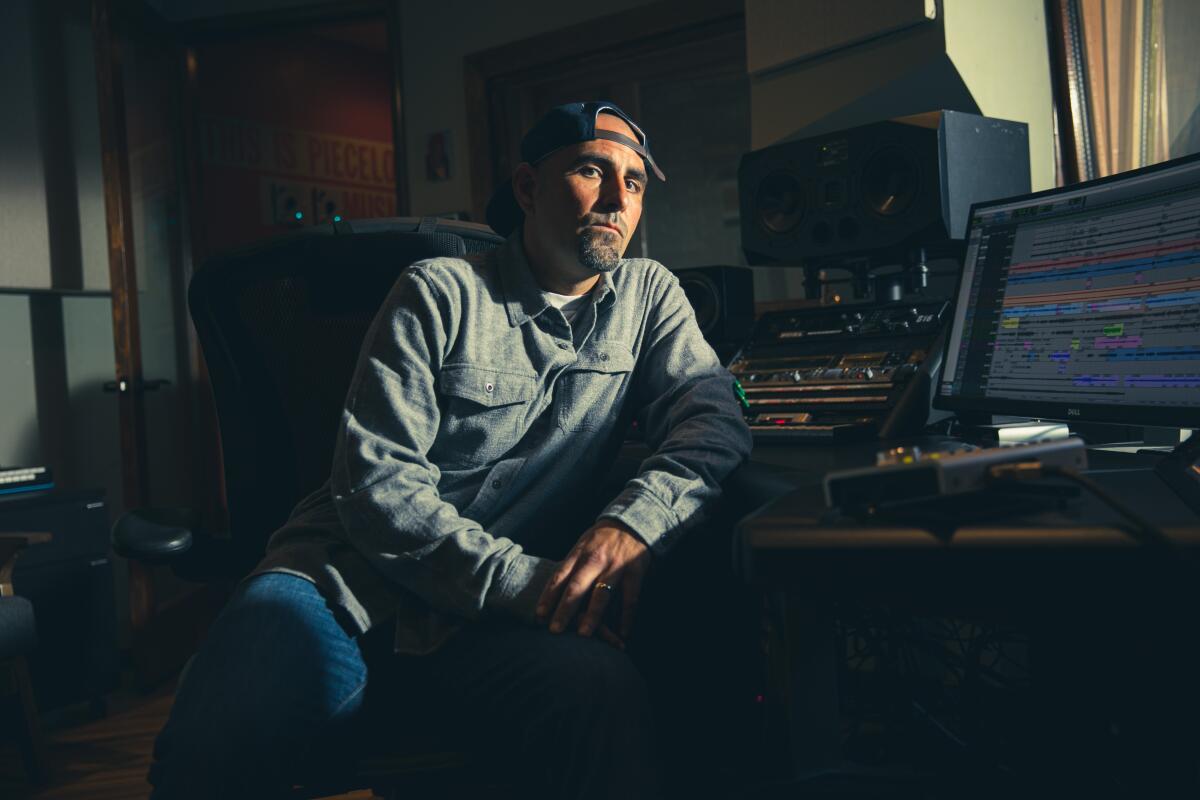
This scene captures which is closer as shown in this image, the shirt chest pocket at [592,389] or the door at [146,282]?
the shirt chest pocket at [592,389]

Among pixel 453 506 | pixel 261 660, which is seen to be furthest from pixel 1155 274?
pixel 261 660

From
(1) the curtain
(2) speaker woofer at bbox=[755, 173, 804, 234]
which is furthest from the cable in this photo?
(1) the curtain

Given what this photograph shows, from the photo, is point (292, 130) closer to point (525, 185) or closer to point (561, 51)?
point (561, 51)

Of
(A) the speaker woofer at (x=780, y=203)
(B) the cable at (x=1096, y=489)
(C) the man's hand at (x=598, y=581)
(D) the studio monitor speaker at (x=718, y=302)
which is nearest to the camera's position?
(B) the cable at (x=1096, y=489)

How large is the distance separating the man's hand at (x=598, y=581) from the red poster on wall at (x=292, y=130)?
2868 mm

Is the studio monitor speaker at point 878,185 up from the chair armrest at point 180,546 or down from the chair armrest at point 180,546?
up

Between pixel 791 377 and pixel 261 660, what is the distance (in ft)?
2.99

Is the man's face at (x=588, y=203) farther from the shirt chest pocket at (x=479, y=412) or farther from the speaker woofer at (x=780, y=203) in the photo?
the speaker woofer at (x=780, y=203)

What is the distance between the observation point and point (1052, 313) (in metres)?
1.28

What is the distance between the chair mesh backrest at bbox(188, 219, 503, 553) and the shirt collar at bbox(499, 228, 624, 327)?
3.9 inches

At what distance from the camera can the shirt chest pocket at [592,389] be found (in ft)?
4.59

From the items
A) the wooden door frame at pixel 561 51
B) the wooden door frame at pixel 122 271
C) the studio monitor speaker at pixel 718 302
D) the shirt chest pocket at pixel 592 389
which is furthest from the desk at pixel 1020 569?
the wooden door frame at pixel 122 271

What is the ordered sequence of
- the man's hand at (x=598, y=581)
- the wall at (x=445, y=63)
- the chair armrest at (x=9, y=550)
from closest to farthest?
the man's hand at (x=598, y=581) → the chair armrest at (x=9, y=550) → the wall at (x=445, y=63)

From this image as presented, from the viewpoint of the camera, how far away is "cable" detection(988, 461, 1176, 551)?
2.26 ft
